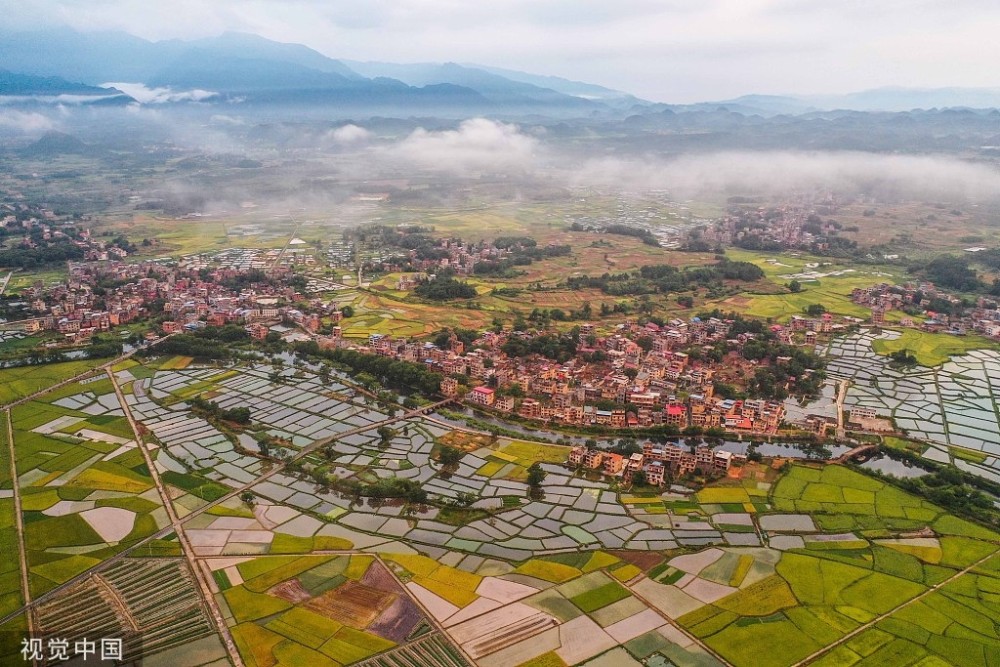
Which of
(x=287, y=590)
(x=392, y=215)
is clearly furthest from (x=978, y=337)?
(x=392, y=215)

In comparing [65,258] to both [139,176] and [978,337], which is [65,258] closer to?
[139,176]

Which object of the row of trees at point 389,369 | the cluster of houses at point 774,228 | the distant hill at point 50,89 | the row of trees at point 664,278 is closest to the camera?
the row of trees at point 389,369

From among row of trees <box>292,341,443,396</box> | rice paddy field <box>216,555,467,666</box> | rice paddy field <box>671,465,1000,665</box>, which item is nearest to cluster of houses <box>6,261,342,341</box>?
row of trees <box>292,341,443,396</box>

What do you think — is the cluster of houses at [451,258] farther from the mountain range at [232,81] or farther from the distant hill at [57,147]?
the mountain range at [232,81]

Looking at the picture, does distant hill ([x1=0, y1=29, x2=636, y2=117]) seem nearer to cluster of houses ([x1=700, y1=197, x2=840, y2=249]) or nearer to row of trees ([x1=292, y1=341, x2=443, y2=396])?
cluster of houses ([x1=700, y1=197, x2=840, y2=249])

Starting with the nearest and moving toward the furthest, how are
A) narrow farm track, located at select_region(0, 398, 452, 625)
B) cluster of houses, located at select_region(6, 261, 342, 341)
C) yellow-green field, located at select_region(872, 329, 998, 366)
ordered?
narrow farm track, located at select_region(0, 398, 452, 625) < yellow-green field, located at select_region(872, 329, 998, 366) < cluster of houses, located at select_region(6, 261, 342, 341)

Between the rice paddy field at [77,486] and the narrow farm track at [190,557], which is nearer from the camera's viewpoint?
the narrow farm track at [190,557]

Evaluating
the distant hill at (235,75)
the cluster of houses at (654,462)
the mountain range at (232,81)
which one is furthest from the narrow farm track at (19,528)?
the distant hill at (235,75)
